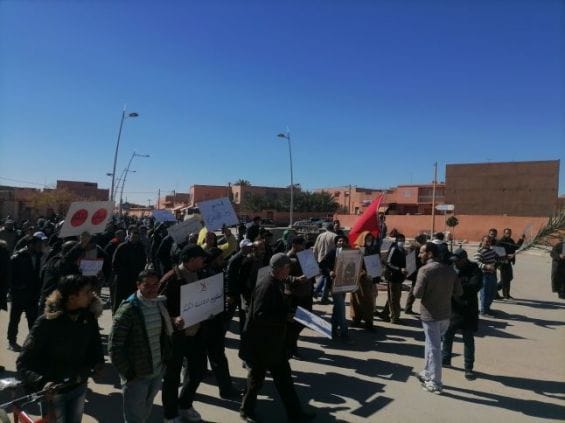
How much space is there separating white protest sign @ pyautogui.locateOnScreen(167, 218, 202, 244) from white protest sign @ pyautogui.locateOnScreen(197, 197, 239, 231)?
0.98m

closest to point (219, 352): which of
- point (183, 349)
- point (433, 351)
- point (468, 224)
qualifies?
point (183, 349)

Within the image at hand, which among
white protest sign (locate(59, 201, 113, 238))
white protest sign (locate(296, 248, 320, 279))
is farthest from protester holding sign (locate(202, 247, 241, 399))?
white protest sign (locate(59, 201, 113, 238))

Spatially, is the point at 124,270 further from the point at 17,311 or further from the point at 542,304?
the point at 542,304

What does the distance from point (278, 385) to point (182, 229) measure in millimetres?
5679

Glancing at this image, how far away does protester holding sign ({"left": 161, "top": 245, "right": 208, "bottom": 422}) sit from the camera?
450 cm

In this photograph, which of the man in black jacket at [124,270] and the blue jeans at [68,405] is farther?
the man in black jacket at [124,270]

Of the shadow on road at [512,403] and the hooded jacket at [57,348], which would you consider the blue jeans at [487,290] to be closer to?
the shadow on road at [512,403]

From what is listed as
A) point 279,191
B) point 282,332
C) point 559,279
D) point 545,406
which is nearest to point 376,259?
point 545,406

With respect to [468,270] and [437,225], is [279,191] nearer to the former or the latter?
[437,225]

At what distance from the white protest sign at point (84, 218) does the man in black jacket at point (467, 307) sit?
6503 mm

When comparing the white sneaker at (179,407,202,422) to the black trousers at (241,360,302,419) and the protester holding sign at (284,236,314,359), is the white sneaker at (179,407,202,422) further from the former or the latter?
the protester holding sign at (284,236,314,359)

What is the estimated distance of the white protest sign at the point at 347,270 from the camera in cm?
773

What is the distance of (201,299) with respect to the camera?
4.79 metres

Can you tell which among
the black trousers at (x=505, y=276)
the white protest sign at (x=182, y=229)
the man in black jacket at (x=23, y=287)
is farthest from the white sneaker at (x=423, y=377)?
the black trousers at (x=505, y=276)
